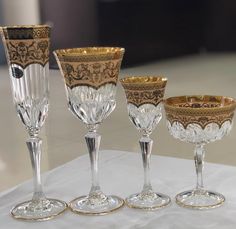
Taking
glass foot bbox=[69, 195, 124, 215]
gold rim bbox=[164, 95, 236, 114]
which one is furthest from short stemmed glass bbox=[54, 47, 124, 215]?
gold rim bbox=[164, 95, 236, 114]

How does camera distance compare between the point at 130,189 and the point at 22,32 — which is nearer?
the point at 22,32

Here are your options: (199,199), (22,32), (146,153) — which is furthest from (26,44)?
(199,199)

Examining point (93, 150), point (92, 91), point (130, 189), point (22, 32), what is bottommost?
point (130, 189)

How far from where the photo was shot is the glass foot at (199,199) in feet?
2.84

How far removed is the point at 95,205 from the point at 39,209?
0.31 ft

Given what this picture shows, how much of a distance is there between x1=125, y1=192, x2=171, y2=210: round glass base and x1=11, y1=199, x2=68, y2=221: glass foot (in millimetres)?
113

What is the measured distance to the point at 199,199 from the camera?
35.0 inches

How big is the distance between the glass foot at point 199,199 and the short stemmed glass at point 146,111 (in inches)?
1.0

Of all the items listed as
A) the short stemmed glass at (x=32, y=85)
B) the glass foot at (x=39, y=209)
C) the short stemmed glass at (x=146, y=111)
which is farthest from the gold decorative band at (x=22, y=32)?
the glass foot at (x=39, y=209)

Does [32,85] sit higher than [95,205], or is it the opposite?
[32,85]

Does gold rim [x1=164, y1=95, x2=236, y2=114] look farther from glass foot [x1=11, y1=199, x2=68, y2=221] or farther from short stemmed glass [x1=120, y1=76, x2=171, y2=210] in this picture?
glass foot [x1=11, y1=199, x2=68, y2=221]

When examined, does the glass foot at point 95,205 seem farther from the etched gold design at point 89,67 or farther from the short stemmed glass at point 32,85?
the etched gold design at point 89,67

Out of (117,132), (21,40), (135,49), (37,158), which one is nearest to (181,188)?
(37,158)

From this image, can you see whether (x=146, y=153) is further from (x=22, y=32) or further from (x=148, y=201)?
(x=22, y=32)
